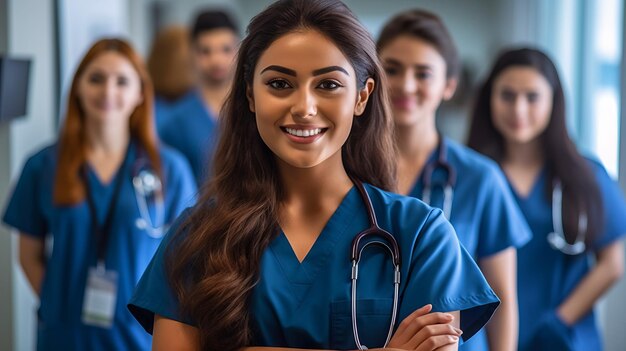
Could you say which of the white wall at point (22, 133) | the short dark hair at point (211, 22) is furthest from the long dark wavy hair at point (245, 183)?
the short dark hair at point (211, 22)

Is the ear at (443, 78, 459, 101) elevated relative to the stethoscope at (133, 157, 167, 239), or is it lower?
elevated

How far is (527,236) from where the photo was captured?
2006 millimetres

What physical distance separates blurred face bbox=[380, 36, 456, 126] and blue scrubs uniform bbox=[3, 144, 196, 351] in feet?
2.71

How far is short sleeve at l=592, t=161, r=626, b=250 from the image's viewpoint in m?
2.39

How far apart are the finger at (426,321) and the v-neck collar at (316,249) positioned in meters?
0.19

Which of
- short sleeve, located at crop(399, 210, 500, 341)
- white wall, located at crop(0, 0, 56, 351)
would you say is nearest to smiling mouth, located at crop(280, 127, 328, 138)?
short sleeve, located at crop(399, 210, 500, 341)

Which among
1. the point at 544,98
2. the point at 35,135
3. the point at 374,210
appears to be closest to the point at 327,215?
the point at 374,210

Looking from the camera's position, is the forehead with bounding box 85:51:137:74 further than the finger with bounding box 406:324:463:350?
Yes

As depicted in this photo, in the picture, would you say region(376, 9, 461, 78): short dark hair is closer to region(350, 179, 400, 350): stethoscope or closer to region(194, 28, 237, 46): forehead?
Answer: region(350, 179, 400, 350): stethoscope

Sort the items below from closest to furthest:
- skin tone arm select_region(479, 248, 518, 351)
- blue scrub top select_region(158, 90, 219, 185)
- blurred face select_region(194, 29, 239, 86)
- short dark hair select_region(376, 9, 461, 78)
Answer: skin tone arm select_region(479, 248, 518, 351), short dark hair select_region(376, 9, 461, 78), blue scrub top select_region(158, 90, 219, 185), blurred face select_region(194, 29, 239, 86)

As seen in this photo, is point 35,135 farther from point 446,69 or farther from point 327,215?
point 327,215

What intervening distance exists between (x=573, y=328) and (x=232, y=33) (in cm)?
179

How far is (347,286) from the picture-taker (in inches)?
53.2

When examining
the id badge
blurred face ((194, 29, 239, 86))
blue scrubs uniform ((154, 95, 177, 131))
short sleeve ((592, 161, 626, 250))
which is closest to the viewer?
the id badge
